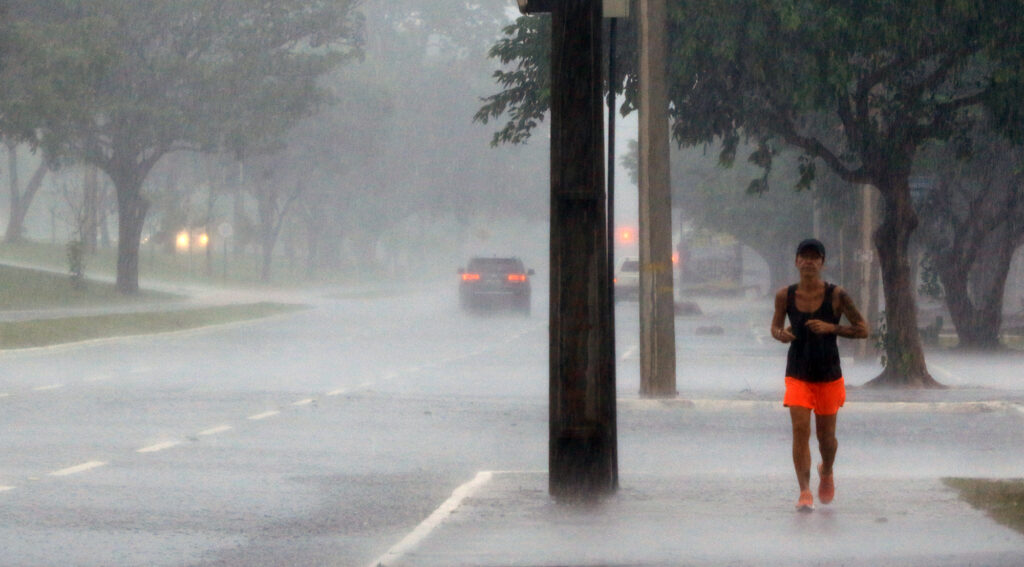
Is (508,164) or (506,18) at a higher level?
(506,18)

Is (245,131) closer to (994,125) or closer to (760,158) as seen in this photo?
(760,158)

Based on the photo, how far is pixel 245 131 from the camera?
2099 inches

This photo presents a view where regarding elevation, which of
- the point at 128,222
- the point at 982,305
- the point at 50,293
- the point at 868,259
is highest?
the point at 128,222

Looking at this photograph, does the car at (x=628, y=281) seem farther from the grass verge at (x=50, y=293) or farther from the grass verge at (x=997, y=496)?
the grass verge at (x=997, y=496)

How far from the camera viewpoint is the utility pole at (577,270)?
1057cm

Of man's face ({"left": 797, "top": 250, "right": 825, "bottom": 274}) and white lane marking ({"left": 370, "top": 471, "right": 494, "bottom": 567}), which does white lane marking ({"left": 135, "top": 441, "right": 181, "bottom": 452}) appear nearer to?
white lane marking ({"left": 370, "top": 471, "right": 494, "bottom": 567})

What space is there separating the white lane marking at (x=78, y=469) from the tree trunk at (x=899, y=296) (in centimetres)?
1179

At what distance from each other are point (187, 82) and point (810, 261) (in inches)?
1731

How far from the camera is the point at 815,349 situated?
10.3 m

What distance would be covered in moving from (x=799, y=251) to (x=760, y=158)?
47.5ft

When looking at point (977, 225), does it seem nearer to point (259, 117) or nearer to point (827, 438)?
point (827, 438)

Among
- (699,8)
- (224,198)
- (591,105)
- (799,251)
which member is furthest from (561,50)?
(224,198)

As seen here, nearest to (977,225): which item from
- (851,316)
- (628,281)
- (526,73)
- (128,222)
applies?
(526,73)

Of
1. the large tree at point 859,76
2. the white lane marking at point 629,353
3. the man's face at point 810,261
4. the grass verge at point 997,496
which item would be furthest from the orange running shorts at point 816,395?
the white lane marking at point 629,353
